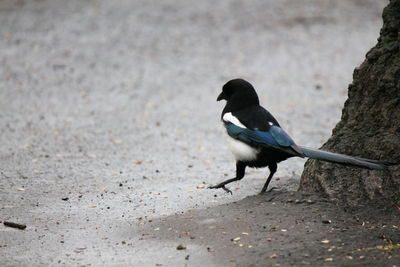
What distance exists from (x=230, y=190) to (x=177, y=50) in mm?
6346

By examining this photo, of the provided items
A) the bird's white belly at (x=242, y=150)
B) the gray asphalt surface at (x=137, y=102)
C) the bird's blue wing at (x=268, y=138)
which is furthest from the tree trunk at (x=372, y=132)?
the gray asphalt surface at (x=137, y=102)

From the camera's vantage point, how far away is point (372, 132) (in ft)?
15.9

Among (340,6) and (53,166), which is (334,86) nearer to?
(340,6)

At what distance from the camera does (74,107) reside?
929 cm

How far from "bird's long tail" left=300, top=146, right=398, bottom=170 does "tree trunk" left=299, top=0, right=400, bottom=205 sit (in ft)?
0.55

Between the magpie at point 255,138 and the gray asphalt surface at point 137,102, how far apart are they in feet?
2.23

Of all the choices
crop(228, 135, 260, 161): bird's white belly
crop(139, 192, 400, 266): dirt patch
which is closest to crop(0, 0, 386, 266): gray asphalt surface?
crop(139, 192, 400, 266): dirt patch

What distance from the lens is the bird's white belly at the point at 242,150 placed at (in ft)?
16.8

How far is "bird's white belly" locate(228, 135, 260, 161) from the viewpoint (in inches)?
202

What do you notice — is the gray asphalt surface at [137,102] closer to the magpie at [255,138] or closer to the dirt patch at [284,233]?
the dirt patch at [284,233]

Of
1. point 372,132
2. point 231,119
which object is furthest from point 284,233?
point 231,119

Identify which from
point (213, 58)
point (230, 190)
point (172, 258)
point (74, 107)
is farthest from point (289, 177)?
point (213, 58)

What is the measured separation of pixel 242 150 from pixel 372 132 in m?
1.04

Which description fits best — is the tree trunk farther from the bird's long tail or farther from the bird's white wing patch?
the bird's white wing patch
